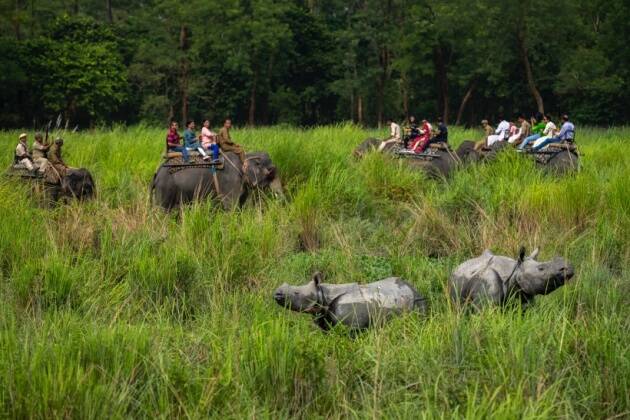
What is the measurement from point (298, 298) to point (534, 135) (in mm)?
10753

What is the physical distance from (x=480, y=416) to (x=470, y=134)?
754 inches

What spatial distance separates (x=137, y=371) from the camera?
15.6ft

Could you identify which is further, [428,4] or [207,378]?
[428,4]

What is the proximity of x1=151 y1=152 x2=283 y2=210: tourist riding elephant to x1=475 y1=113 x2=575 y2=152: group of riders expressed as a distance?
170 inches

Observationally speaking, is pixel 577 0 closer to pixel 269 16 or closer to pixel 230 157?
pixel 269 16

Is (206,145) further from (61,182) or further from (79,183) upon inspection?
(61,182)

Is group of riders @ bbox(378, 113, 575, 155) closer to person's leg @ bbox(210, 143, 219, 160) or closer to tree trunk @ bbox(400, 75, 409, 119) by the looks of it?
person's leg @ bbox(210, 143, 219, 160)

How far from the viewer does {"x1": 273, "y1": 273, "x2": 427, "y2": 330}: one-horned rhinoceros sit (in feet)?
19.8

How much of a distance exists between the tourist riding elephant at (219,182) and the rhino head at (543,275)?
5520 millimetres

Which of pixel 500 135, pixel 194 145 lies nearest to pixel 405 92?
pixel 500 135

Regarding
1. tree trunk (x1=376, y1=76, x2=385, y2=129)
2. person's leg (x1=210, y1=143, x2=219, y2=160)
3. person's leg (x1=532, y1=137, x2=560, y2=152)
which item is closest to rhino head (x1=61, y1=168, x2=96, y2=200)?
person's leg (x1=210, y1=143, x2=219, y2=160)

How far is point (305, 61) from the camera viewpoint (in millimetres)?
36969

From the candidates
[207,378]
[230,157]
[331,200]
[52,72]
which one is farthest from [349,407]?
[52,72]

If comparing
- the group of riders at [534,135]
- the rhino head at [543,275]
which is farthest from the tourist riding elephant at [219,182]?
the rhino head at [543,275]
